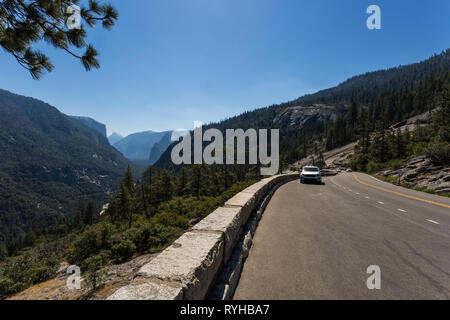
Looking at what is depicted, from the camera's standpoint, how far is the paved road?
115 inches

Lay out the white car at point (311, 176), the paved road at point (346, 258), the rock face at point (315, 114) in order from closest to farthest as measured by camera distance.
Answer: the paved road at point (346, 258) → the white car at point (311, 176) → the rock face at point (315, 114)

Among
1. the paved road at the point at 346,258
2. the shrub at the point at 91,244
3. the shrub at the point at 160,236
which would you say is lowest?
the shrub at the point at 91,244

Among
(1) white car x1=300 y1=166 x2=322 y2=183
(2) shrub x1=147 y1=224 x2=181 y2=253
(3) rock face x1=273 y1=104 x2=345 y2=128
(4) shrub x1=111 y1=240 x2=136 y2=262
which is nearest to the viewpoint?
(2) shrub x1=147 y1=224 x2=181 y2=253

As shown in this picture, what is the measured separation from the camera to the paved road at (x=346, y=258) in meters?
2.92

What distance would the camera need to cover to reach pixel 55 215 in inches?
6088

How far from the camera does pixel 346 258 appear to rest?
12.7ft

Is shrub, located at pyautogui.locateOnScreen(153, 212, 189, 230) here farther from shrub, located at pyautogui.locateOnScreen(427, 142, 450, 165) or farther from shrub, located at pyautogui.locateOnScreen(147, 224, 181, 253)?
shrub, located at pyautogui.locateOnScreen(427, 142, 450, 165)

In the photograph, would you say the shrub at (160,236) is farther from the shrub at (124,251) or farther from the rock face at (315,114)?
the rock face at (315,114)

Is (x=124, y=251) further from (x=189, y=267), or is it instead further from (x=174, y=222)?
(x=189, y=267)

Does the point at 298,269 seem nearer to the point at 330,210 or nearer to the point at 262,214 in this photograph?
the point at 262,214

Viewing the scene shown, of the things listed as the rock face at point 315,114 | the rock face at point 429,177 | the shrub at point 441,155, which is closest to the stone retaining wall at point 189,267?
the rock face at point 429,177

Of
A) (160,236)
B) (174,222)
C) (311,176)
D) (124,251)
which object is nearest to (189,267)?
(160,236)

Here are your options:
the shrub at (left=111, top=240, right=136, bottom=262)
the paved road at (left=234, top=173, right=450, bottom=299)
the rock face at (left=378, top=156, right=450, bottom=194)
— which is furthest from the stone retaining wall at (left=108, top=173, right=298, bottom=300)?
the rock face at (left=378, top=156, right=450, bottom=194)
